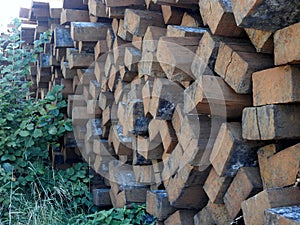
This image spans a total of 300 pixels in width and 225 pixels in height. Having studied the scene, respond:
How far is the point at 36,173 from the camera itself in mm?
2691

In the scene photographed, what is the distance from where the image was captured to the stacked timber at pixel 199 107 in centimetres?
118

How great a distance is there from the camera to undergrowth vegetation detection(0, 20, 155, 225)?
2.29 metres

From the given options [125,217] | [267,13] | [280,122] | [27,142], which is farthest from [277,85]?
[27,142]

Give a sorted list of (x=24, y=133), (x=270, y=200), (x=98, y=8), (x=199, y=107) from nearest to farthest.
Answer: (x=270, y=200) < (x=199, y=107) < (x=98, y=8) < (x=24, y=133)

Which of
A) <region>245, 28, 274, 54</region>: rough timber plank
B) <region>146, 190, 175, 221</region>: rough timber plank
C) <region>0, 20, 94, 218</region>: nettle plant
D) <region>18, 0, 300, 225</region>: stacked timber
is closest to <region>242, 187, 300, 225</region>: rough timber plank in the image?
<region>18, 0, 300, 225</region>: stacked timber

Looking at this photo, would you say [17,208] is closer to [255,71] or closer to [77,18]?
[77,18]

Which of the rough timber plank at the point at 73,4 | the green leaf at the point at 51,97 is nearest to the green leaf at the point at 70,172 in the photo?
the green leaf at the point at 51,97

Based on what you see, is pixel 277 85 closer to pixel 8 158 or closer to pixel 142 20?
pixel 142 20

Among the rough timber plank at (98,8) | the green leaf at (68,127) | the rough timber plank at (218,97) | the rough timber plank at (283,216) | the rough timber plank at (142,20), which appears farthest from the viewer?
the green leaf at (68,127)

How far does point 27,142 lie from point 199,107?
163 cm

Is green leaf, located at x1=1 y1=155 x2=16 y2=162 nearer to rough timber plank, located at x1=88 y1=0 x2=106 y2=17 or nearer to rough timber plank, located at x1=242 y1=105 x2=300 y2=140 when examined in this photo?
rough timber plank, located at x1=88 y1=0 x2=106 y2=17

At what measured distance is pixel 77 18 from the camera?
279cm

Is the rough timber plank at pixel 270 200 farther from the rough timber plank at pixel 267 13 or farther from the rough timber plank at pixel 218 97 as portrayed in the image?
the rough timber plank at pixel 267 13

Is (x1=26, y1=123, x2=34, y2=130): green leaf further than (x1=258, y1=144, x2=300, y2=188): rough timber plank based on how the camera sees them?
Yes
